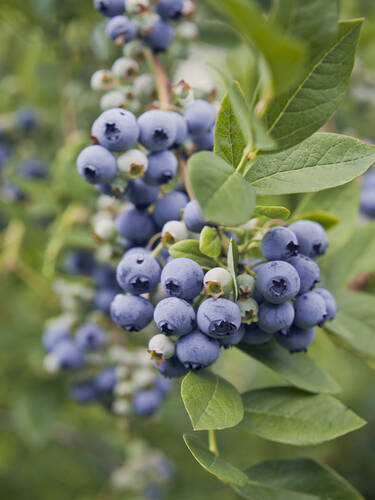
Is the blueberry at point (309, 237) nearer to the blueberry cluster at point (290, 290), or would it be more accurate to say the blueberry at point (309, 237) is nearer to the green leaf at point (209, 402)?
the blueberry cluster at point (290, 290)

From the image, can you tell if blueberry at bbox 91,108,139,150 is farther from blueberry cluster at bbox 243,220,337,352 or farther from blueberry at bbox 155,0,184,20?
blueberry at bbox 155,0,184,20

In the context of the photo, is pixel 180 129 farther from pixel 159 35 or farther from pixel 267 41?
pixel 267 41

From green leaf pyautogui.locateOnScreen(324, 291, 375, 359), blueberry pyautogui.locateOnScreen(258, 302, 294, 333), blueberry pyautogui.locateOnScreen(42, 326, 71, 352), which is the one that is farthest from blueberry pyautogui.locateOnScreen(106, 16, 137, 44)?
blueberry pyautogui.locateOnScreen(42, 326, 71, 352)

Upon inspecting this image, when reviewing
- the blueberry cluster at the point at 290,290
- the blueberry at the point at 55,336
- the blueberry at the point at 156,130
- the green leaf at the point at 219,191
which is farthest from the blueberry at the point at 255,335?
the blueberry at the point at 55,336

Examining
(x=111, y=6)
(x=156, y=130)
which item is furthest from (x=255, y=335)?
(x=111, y=6)

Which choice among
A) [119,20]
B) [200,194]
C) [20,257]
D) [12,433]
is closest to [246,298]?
[200,194]
